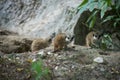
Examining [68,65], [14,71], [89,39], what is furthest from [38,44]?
[14,71]

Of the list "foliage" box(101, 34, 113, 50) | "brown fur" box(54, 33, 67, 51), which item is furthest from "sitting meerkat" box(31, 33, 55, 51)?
"foliage" box(101, 34, 113, 50)

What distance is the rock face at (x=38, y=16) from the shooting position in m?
6.32

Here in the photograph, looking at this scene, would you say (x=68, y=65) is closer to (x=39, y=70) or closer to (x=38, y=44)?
(x=39, y=70)

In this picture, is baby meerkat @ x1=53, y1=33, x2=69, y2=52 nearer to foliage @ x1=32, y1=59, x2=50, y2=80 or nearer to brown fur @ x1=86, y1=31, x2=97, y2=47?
brown fur @ x1=86, y1=31, x2=97, y2=47

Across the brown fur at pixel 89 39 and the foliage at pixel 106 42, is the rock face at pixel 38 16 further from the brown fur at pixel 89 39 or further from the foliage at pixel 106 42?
the foliage at pixel 106 42

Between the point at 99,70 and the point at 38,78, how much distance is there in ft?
2.83

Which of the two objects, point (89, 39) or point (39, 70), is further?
point (89, 39)

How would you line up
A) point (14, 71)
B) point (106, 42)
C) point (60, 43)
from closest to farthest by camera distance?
point (14, 71) < point (60, 43) < point (106, 42)

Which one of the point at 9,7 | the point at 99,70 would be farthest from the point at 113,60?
the point at 9,7

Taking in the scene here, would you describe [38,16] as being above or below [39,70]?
above

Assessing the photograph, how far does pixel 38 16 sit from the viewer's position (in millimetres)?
7262

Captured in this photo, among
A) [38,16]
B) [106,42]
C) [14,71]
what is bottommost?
[14,71]

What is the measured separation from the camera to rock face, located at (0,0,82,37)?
6.32m

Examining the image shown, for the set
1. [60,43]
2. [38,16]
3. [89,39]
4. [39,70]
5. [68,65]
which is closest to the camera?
[39,70]
